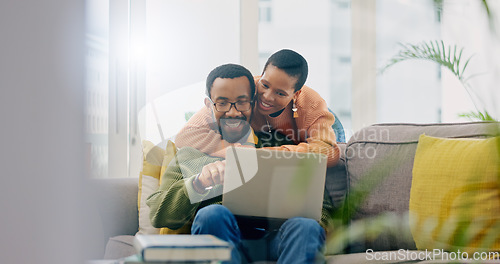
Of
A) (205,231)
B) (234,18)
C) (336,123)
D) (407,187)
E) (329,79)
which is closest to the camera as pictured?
(205,231)

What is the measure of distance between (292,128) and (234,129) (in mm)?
198

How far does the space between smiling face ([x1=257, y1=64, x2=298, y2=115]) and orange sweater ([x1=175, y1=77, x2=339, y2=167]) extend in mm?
24

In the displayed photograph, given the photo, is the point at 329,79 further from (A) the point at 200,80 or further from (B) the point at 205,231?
(B) the point at 205,231

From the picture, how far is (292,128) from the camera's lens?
5.06 ft

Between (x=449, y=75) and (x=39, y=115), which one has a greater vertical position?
(x=449, y=75)

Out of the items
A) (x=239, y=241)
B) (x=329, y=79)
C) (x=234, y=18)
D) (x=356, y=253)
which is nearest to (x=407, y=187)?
(x=356, y=253)

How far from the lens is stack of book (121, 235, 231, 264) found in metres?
0.45

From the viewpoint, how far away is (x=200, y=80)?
6.19 ft

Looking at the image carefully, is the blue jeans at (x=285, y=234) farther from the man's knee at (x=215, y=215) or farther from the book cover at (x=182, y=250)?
the book cover at (x=182, y=250)

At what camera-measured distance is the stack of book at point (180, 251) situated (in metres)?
0.45

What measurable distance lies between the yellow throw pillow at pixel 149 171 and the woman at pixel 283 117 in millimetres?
67

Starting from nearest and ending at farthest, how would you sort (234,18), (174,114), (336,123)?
(336,123) < (174,114) < (234,18)

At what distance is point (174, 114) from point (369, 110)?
1.41 meters

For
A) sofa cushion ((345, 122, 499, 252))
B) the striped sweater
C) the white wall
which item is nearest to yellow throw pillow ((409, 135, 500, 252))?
sofa cushion ((345, 122, 499, 252))
